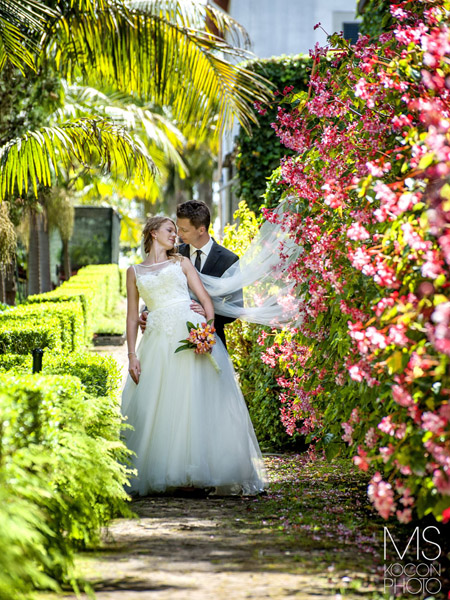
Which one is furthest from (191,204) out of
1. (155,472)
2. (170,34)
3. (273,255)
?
(170,34)

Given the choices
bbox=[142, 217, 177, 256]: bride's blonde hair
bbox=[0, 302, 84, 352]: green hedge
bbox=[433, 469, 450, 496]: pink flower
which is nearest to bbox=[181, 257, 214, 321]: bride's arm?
bbox=[142, 217, 177, 256]: bride's blonde hair

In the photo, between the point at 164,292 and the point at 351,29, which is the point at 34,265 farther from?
the point at 164,292

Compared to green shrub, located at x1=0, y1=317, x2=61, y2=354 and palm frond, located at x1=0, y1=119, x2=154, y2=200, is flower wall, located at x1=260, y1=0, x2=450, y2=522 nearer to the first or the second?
green shrub, located at x1=0, y1=317, x2=61, y2=354

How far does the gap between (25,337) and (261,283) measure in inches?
102

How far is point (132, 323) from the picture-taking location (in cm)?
579

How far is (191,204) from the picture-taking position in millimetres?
6062

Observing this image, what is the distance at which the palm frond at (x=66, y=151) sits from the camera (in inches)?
328

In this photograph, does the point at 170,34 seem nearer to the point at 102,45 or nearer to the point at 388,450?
the point at 102,45

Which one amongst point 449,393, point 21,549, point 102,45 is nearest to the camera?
point 21,549

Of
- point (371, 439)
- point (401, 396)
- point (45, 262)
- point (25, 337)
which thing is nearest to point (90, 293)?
point (45, 262)

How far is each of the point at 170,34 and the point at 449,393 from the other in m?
6.87

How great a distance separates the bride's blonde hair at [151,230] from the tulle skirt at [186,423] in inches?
18.8

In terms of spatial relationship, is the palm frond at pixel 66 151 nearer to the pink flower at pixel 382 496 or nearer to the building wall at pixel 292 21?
the pink flower at pixel 382 496

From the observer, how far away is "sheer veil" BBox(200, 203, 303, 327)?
19.4 ft
